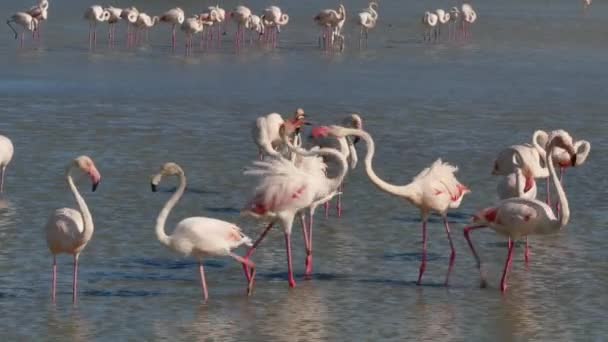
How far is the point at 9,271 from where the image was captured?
34.3 feet

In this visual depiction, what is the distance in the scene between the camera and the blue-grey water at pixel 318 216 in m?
9.41

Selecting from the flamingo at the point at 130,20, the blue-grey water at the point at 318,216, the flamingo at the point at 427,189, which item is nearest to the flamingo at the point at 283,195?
the flamingo at the point at 427,189

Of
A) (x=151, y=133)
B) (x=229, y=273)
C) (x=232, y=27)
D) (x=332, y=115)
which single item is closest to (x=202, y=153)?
(x=151, y=133)

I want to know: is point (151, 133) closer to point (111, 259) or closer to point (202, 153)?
point (202, 153)

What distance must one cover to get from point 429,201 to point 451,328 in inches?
59.3

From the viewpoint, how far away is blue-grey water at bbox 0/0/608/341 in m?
9.41

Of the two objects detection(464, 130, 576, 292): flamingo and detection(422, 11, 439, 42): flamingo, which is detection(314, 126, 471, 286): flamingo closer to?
detection(464, 130, 576, 292): flamingo

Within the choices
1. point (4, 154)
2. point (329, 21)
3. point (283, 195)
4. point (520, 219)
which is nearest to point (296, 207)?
point (283, 195)

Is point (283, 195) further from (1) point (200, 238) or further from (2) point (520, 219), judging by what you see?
(2) point (520, 219)

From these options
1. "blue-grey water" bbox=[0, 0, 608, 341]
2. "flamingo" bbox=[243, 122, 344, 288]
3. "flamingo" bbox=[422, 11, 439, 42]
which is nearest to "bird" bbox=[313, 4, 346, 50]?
"blue-grey water" bbox=[0, 0, 608, 341]

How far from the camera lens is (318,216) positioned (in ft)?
42.4

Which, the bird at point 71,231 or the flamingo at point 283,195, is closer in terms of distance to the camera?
the bird at point 71,231

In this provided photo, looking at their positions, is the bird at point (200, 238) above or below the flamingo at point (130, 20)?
below

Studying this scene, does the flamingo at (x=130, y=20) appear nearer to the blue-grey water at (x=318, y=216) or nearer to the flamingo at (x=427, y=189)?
the blue-grey water at (x=318, y=216)
